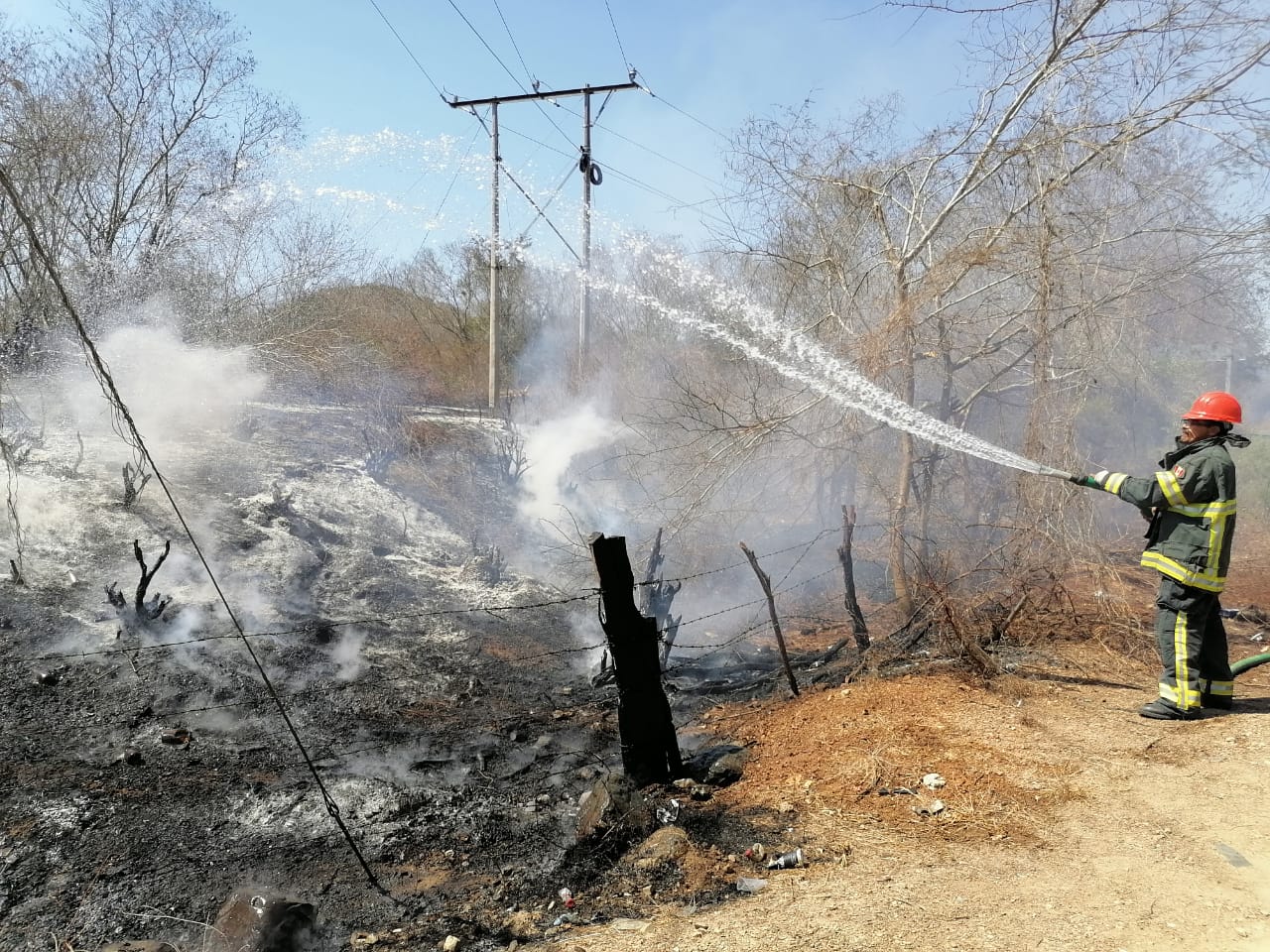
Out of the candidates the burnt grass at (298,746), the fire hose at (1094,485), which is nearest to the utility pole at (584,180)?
the burnt grass at (298,746)

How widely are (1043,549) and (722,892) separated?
5.62 m

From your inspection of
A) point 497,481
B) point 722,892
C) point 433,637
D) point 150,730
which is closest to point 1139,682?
point 722,892

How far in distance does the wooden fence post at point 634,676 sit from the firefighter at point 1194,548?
316 centimetres

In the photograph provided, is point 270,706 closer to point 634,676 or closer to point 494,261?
point 634,676

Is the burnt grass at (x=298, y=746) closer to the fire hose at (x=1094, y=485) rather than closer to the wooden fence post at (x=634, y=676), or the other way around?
the wooden fence post at (x=634, y=676)

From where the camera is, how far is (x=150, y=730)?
6.29 metres

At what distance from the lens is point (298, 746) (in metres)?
6.00

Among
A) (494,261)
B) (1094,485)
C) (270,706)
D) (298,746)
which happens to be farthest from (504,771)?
(494,261)

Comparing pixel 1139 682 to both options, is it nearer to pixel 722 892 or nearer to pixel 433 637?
pixel 722 892

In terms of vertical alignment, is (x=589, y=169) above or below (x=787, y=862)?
above

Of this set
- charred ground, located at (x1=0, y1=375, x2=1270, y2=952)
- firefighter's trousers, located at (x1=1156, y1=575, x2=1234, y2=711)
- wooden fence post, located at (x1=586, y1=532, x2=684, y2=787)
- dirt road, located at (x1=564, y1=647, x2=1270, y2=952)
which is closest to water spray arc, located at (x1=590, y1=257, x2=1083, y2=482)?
firefighter's trousers, located at (x1=1156, y1=575, x2=1234, y2=711)

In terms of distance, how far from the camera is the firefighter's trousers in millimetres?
5164

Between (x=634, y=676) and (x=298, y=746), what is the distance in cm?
280

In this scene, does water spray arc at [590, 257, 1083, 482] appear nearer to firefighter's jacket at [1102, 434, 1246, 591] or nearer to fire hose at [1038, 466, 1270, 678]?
fire hose at [1038, 466, 1270, 678]
